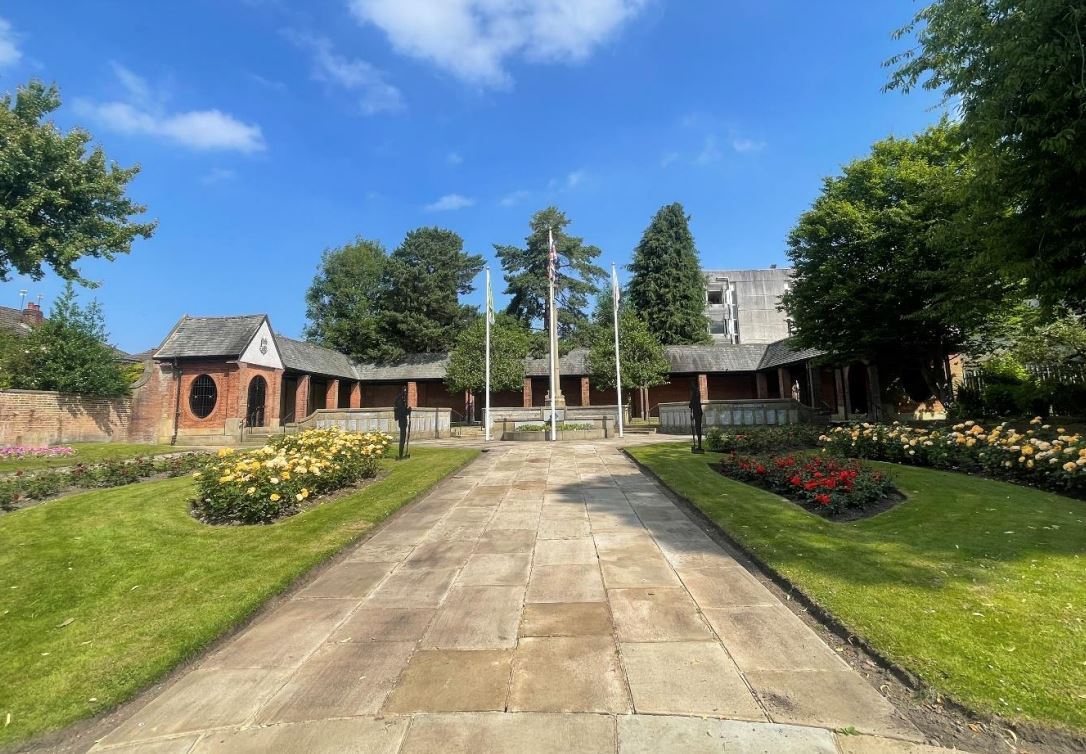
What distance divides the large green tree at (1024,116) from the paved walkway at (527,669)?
8049 millimetres

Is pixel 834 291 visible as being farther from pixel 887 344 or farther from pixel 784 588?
pixel 784 588

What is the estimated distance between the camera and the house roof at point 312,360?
30.4 m

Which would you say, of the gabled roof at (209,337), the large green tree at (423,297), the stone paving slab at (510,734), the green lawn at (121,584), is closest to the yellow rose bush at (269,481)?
the green lawn at (121,584)

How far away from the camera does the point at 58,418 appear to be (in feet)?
67.7

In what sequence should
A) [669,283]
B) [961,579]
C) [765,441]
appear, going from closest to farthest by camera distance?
[961,579], [765,441], [669,283]

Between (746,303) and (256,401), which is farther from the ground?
(746,303)

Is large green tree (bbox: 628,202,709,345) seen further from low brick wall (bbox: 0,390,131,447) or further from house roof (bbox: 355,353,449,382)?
low brick wall (bbox: 0,390,131,447)

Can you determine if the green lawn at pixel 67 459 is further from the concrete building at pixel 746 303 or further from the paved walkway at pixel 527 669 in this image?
the concrete building at pixel 746 303

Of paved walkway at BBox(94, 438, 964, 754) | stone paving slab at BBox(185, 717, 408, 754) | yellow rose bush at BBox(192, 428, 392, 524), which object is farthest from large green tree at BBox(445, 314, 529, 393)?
stone paving slab at BBox(185, 717, 408, 754)

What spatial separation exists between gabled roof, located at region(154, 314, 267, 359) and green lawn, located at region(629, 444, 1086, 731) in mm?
25573

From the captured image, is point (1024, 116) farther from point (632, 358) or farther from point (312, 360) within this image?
point (312, 360)

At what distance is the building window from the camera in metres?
25.6

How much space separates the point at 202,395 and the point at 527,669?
92.5 ft

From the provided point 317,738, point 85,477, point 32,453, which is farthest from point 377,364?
point 317,738
